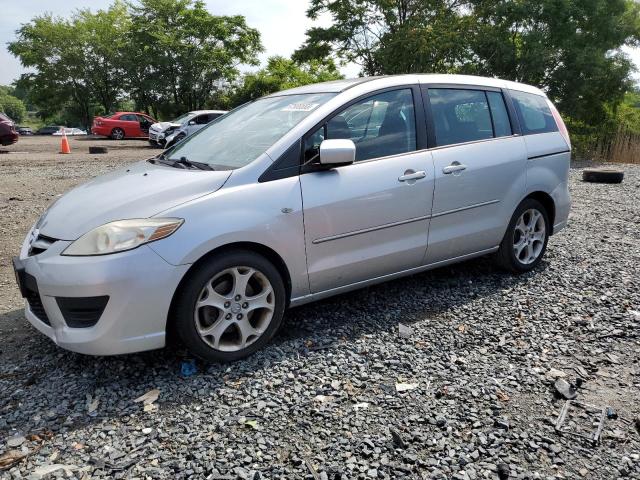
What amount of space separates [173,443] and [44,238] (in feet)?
5.03

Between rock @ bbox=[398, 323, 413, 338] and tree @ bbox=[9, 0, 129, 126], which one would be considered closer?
rock @ bbox=[398, 323, 413, 338]

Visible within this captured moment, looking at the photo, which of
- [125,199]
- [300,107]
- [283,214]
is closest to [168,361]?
[125,199]

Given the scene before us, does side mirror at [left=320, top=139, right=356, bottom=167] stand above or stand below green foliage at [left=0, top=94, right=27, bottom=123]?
below

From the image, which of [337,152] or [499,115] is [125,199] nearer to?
[337,152]

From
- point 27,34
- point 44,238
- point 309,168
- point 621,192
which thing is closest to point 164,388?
point 44,238

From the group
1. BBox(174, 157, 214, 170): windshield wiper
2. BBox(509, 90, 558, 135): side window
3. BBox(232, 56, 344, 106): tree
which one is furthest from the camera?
BBox(232, 56, 344, 106): tree

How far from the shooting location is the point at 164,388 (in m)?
2.90

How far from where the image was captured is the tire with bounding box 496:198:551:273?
15.1 ft

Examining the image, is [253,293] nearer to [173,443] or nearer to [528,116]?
[173,443]

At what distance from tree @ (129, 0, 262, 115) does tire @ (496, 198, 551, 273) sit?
115 feet

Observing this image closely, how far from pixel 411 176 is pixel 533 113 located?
6.06ft

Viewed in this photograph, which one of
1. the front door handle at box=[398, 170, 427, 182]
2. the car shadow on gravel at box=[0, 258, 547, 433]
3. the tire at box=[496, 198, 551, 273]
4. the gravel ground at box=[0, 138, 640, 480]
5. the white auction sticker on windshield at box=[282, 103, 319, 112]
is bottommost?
the gravel ground at box=[0, 138, 640, 480]

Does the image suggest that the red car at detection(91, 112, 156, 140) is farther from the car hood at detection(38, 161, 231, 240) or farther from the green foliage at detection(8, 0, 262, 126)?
the car hood at detection(38, 161, 231, 240)

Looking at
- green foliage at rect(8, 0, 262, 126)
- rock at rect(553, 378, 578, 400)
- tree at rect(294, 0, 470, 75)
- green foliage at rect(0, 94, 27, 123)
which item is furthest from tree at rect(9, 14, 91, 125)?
green foliage at rect(0, 94, 27, 123)
